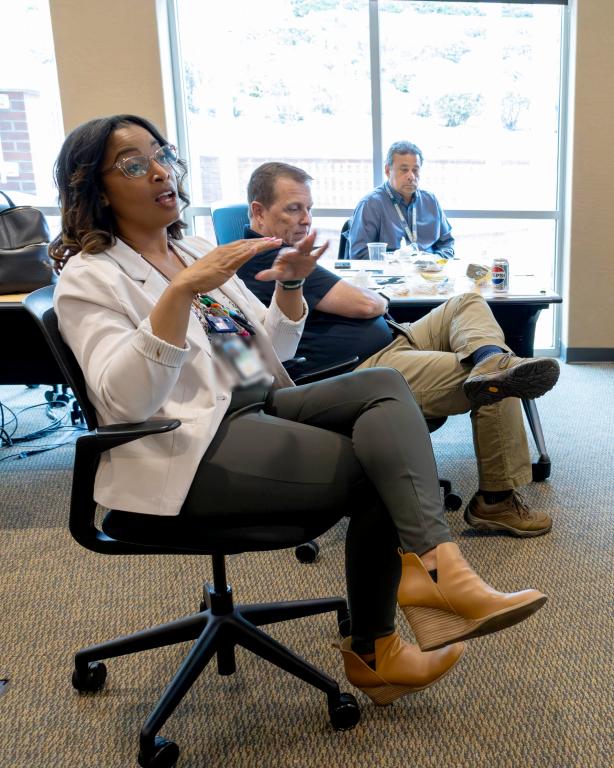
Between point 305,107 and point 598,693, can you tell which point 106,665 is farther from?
point 305,107

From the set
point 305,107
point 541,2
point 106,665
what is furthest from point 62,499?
point 541,2

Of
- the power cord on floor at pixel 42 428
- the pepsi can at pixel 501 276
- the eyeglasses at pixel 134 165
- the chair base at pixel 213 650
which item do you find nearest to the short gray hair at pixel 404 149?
the pepsi can at pixel 501 276

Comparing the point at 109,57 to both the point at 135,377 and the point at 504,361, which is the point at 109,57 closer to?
the point at 504,361

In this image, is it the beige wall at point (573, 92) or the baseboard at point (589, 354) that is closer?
the beige wall at point (573, 92)

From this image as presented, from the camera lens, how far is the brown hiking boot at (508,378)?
1841 mm

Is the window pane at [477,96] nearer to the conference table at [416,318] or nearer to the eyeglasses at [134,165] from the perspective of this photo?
the conference table at [416,318]

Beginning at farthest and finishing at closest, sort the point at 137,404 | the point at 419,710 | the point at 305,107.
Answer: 1. the point at 305,107
2. the point at 419,710
3. the point at 137,404

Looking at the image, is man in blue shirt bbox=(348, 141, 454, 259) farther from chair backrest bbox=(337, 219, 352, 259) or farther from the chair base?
the chair base

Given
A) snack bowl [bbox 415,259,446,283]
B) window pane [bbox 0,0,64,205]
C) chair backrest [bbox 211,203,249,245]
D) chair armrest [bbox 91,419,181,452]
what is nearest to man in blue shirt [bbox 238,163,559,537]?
snack bowl [bbox 415,259,446,283]

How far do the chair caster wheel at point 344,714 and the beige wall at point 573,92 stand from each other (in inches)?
137

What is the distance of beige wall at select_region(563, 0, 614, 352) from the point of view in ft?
13.4

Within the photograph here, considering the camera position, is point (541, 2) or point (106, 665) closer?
point (106, 665)

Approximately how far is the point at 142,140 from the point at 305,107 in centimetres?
335

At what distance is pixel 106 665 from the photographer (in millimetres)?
1647
